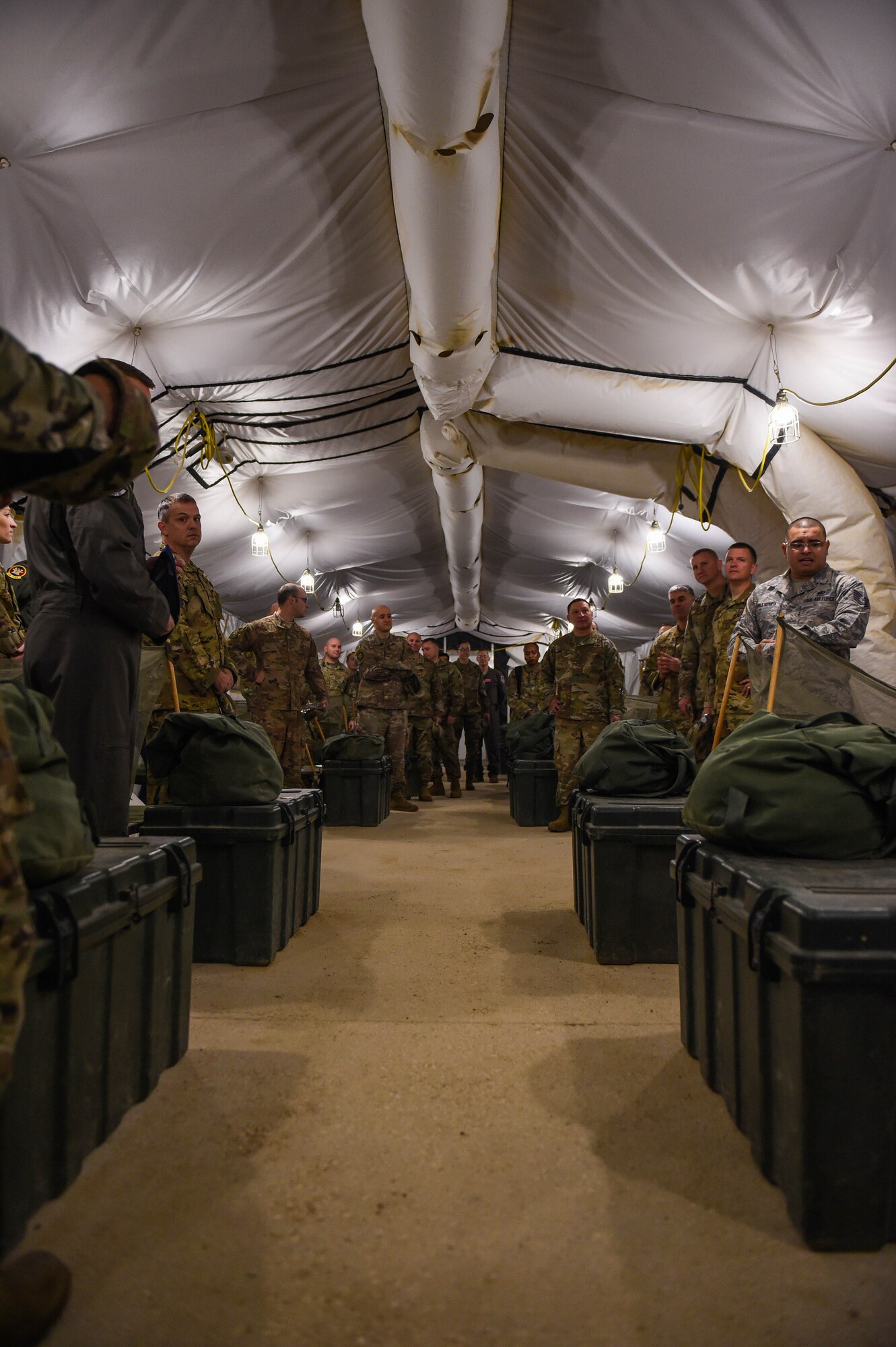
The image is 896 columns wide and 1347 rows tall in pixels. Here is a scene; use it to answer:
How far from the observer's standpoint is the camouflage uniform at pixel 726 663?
12.5 feet

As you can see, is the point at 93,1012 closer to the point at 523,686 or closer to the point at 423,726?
the point at 423,726

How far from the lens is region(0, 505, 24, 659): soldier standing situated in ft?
10.8

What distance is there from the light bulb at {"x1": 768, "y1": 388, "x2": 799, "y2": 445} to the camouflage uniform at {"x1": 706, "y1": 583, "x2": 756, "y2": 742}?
78cm

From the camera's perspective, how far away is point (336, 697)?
8.12 m

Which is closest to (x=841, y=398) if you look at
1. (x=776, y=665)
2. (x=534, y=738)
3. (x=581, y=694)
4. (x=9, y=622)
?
(x=776, y=665)

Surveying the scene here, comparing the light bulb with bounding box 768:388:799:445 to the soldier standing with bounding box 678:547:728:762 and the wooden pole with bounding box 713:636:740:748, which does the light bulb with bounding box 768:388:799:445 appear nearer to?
the soldier standing with bounding box 678:547:728:762

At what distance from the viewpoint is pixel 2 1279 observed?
874 mm

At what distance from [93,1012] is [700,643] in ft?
13.4

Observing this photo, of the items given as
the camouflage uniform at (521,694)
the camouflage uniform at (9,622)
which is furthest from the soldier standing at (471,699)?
the camouflage uniform at (9,622)

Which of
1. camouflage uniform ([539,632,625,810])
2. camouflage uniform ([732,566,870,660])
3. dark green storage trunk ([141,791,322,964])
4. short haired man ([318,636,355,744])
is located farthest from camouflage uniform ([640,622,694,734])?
dark green storage trunk ([141,791,322,964])

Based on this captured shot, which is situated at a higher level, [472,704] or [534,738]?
[472,704]

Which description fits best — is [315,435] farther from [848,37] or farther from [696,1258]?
[696,1258]

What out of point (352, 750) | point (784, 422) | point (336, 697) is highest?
point (784, 422)

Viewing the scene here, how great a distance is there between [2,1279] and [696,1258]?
85 centimetres
